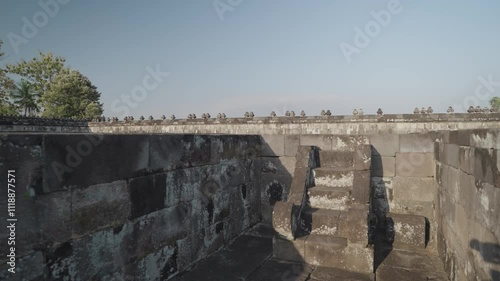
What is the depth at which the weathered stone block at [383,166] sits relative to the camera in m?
5.24

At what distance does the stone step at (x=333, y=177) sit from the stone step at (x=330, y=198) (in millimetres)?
140

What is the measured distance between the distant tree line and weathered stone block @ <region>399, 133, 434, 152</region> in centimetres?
3455

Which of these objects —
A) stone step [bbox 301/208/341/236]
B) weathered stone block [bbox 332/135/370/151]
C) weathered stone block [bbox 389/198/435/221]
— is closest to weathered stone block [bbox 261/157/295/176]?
weathered stone block [bbox 332/135/370/151]

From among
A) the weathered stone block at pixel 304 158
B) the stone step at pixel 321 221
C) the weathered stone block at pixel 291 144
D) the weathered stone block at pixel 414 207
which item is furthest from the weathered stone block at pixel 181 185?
the weathered stone block at pixel 414 207

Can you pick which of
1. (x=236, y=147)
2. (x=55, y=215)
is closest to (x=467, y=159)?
(x=236, y=147)

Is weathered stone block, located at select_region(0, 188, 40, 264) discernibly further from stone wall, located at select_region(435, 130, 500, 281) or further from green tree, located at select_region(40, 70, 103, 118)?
green tree, located at select_region(40, 70, 103, 118)

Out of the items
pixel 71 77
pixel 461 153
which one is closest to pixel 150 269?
pixel 461 153

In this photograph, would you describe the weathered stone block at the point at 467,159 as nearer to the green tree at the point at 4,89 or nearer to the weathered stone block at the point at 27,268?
the weathered stone block at the point at 27,268

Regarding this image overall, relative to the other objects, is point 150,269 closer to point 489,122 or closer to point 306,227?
point 306,227

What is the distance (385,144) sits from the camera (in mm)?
5305

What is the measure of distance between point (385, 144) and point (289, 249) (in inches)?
107

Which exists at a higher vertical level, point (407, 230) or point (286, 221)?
point (286, 221)

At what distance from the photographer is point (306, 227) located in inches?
170

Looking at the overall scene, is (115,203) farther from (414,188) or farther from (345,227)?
(414,188)
